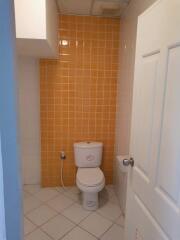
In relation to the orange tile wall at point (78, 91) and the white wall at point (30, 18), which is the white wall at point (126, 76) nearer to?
the orange tile wall at point (78, 91)

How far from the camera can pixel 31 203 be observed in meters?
2.43

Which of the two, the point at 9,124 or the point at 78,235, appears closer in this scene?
the point at 9,124

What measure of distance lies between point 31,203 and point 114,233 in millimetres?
1089

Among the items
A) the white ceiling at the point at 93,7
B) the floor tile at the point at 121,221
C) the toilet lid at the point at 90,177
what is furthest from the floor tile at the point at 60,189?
the white ceiling at the point at 93,7

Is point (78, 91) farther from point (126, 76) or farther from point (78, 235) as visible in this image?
point (78, 235)

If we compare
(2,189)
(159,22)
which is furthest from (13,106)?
(159,22)

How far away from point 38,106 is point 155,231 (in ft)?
6.85

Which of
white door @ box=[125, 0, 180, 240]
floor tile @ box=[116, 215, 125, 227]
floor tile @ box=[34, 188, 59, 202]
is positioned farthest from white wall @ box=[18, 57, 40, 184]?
white door @ box=[125, 0, 180, 240]

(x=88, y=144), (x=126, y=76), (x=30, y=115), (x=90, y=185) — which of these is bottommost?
(x=90, y=185)

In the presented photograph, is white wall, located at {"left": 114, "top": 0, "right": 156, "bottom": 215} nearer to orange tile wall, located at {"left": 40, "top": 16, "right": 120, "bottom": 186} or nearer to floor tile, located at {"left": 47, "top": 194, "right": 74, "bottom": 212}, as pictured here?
orange tile wall, located at {"left": 40, "top": 16, "right": 120, "bottom": 186}

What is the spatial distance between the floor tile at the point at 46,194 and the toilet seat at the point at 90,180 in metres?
0.53

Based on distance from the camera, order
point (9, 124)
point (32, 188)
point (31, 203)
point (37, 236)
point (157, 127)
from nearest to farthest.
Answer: point (9, 124)
point (157, 127)
point (37, 236)
point (31, 203)
point (32, 188)

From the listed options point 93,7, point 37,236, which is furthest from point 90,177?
point 93,7

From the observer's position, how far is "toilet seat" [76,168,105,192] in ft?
7.11
